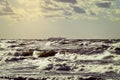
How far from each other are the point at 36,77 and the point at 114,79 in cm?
418

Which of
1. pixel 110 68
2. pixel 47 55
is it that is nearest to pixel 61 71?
pixel 110 68

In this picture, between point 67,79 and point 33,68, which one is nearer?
point 67,79

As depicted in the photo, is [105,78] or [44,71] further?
[44,71]

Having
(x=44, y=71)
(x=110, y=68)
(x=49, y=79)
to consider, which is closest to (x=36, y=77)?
(x=49, y=79)

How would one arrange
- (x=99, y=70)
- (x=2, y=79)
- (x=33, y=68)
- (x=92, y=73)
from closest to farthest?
(x=2, y=79) < (x=92, y=73) < (x=99, y=70) < (x=33, y=68)

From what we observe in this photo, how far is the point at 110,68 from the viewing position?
21.6 m

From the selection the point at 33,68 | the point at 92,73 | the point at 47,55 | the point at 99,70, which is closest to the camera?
the point at 92,73

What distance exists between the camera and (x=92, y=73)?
63.7 feet

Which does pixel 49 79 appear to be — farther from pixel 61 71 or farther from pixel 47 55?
pixel 47 55

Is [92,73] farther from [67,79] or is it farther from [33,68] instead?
[33,68]

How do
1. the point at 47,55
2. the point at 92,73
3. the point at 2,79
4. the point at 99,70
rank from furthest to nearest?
the point at 47,55 → the point at 99,70 → the point at 92,73 → the point at 2,79

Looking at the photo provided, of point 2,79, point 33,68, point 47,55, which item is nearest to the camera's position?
point 2,79

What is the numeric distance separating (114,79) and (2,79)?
5.84m

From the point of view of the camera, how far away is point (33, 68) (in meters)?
22.5
